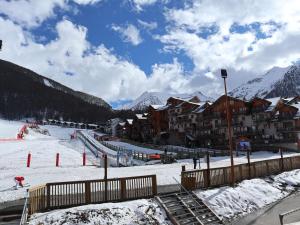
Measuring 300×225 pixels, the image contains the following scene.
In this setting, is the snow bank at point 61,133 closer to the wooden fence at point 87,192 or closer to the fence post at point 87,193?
the wooden fence at point 87,192

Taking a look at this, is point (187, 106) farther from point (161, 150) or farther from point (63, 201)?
point (63, 201)

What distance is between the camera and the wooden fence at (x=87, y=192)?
19.8 m

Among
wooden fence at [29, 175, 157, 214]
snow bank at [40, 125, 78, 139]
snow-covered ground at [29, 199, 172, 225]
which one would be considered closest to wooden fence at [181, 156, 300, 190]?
wooden fence at [29, 175, 157, 214]

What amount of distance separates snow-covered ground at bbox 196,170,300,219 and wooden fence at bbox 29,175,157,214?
4046 mm

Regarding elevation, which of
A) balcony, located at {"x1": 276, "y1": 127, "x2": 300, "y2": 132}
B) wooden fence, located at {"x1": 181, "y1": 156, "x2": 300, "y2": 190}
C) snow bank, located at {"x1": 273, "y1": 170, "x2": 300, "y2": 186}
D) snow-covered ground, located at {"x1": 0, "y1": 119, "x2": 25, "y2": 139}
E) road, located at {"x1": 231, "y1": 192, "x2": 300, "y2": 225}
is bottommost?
road, located at {"x1": 231, "y1": 192, "x2": 300, "y2": 225}

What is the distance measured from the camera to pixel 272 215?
77.9 feet

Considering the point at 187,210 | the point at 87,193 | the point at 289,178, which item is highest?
the point at 87,193

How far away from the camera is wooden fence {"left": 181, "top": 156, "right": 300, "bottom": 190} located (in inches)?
1001

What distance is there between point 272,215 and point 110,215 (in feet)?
34.3

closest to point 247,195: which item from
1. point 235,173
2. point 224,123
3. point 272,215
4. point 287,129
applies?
point 235,173

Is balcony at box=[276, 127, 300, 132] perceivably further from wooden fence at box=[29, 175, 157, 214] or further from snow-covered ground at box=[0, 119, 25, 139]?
snow-covered ground at box=[0, 119, 25, 139]

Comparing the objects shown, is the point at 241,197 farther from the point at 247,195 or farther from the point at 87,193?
the point at 87,193

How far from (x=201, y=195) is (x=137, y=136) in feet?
310

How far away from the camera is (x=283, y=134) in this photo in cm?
7588
